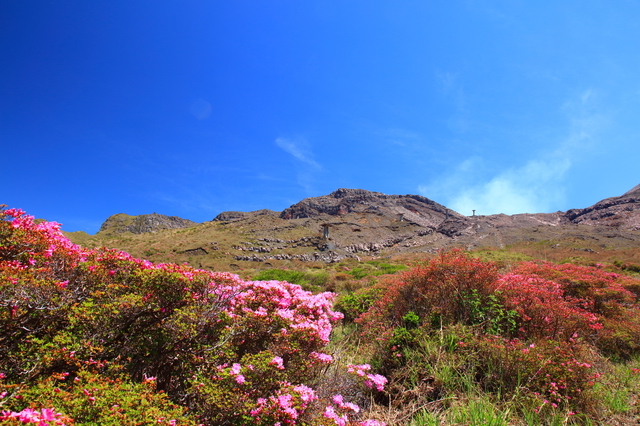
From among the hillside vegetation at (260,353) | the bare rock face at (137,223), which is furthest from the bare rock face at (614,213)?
the bare rock face at (137,223)

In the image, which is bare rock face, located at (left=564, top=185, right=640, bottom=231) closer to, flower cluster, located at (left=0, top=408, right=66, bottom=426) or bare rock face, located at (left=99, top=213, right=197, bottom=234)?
flower cluster, located at (left=0, top=408, right=66, bottom=426)

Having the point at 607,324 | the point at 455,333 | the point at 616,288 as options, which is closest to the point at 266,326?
the point at 455,333

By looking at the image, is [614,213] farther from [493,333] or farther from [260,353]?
[260,353]

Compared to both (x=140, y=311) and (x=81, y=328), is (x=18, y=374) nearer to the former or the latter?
(x=81, y=328)

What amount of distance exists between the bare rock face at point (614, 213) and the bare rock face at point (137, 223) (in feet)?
323

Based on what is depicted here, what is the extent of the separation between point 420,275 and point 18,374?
546cm

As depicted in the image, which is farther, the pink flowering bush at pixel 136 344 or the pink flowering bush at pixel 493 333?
the pink flowering bush at pixel 493 333

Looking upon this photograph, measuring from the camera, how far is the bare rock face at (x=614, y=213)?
48.1 m

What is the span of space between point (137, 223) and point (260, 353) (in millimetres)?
98631

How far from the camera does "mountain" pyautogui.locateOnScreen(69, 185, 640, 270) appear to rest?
123 feet

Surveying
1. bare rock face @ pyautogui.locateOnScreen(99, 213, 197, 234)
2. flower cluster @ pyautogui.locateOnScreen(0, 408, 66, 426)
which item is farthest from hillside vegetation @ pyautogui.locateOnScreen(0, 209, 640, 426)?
bare rock face @ pyautogui.locateOnScreen(99, 213, 197, 234)

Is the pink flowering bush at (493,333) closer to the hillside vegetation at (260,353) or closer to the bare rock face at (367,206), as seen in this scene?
the hillside vegetation at (260,353)

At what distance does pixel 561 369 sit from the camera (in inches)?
142

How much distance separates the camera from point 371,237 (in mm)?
56406
